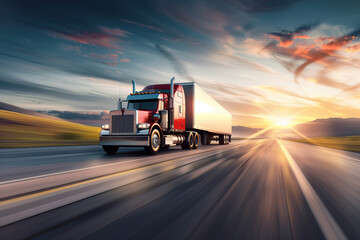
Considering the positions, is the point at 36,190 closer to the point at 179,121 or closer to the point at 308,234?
the point at 308,234

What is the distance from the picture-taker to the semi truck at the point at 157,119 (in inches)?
513

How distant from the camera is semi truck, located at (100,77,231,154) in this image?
42.8 feet

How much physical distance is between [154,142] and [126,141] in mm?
1446

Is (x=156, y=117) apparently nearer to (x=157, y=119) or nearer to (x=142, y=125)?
(x=157, y=119)

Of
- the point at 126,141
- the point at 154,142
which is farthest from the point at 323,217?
the point at 154,142

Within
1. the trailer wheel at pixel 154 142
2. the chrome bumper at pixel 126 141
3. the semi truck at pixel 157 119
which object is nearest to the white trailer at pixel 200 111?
the semi truck at pixel 157 119

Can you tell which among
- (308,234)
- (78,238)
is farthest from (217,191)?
(78,238)

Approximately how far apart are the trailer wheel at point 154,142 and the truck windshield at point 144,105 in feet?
4.77

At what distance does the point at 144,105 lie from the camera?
14.5 m

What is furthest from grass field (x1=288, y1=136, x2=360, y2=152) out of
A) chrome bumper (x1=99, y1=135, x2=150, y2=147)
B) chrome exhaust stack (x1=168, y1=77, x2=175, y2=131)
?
chrome bumper (x1=99, y1=135, x2=150, y2=147)

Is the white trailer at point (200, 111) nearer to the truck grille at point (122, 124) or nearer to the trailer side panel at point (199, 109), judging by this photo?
the trailer side panel at point (199, 109)

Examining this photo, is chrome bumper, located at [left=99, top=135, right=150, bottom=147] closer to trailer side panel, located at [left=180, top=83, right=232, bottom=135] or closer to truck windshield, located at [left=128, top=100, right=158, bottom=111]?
truck windshield, located at [left=128, top=100, right=158, bottom=111]

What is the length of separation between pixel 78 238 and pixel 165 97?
41.9 ft

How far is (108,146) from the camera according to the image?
14180mm
